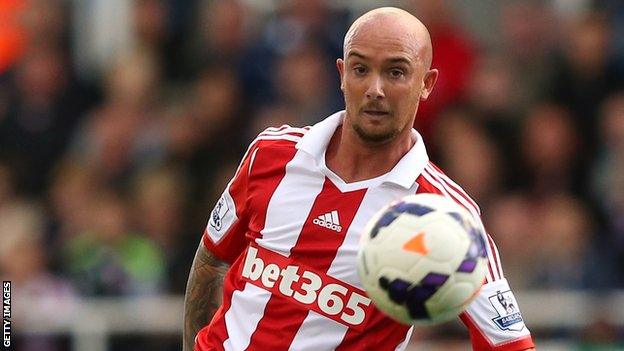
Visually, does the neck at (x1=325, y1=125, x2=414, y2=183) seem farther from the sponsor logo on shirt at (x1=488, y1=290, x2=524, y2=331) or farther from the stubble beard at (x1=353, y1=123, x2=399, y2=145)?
the sponsor logo on shirt at (x1=488, y1=290, x2=524, y2=331)

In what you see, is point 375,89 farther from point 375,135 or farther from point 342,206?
point 342,206

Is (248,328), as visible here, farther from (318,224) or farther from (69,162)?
(69,162)

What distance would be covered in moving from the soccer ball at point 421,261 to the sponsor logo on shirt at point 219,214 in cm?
120

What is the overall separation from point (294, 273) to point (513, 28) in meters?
6.16

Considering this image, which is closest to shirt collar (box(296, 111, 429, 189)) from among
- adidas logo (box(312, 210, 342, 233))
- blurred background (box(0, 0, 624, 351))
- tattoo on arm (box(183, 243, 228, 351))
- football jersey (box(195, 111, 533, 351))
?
football jersey (box(195, 111, 533, 351))

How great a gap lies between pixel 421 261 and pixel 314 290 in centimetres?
81

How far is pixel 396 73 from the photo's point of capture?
19.9 feet

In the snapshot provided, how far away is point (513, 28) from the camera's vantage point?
11906mm

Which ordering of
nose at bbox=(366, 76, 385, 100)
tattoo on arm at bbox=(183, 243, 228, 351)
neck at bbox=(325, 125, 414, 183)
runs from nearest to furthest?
nose at bbox=(366, 76, 385, 100) < neck at bbox=(325, 125, 414, 183) < tattoo on arm at bbox=(183, 243, 228, 351)

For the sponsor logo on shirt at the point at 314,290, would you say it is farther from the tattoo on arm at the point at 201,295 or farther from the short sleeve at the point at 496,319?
the tattoo on arm at the point at 201,295

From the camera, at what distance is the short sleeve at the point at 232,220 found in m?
6.50

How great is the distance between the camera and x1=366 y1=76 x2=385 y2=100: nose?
6.00 meters

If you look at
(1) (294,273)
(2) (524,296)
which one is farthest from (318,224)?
(2) (524,296)

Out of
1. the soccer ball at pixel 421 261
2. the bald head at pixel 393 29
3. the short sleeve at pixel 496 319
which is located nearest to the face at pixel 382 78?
the bald head at pixel 393 29
